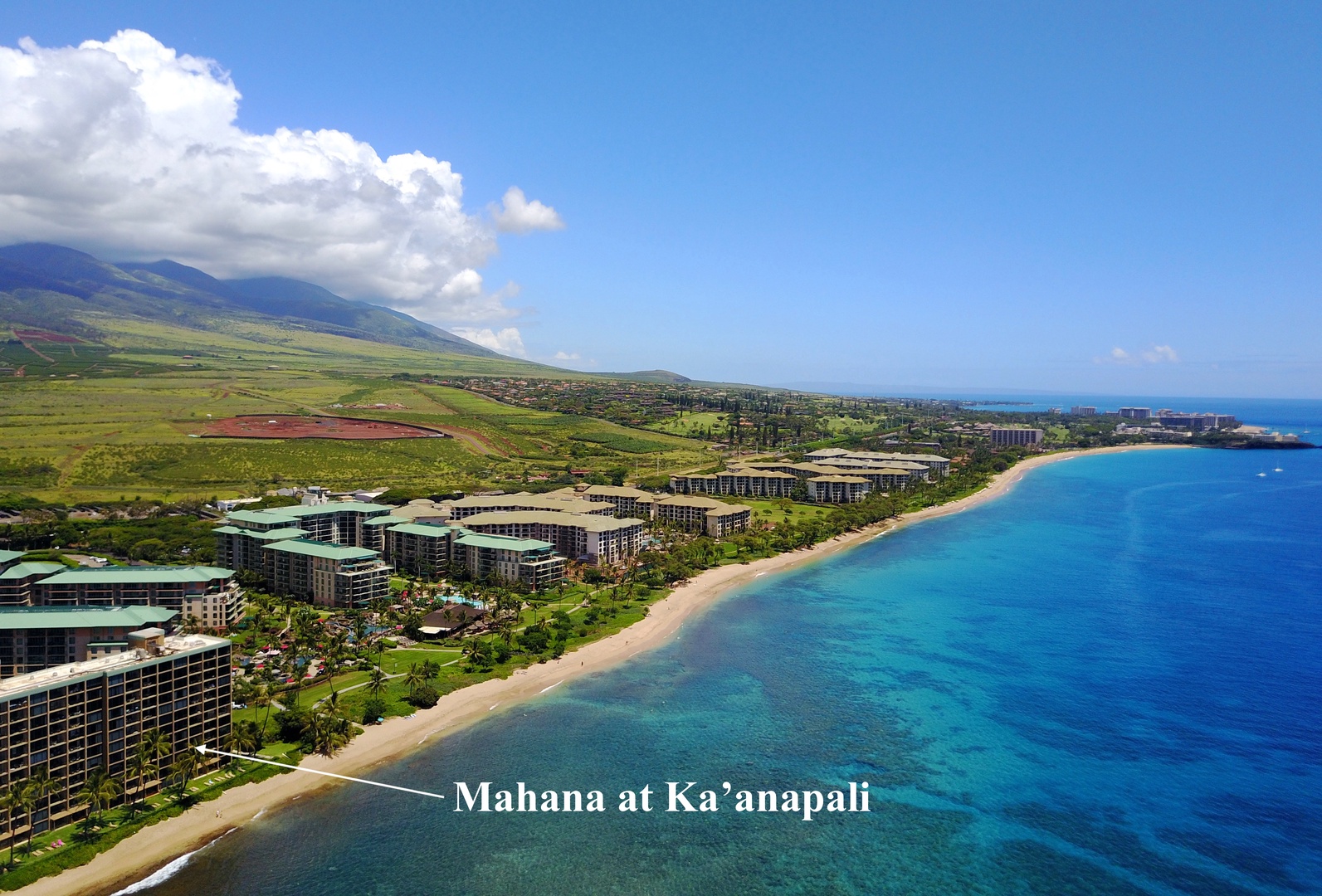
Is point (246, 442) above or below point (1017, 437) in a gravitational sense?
below

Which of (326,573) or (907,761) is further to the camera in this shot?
(326,573)

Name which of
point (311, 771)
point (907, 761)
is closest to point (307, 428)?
point (311, 771)

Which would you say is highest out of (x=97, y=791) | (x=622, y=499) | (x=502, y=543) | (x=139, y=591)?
(x=622, y=499)

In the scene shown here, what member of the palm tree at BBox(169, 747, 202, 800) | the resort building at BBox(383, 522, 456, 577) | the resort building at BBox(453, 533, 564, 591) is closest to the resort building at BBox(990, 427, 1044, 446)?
the resort building at BBox(453, 533, 564, 591)

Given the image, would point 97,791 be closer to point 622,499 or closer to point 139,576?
point 139,576

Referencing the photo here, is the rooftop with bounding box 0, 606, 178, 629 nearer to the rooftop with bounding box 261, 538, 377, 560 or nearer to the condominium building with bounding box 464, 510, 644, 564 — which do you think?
the rooftop with bounding box 261, 538, 377, 560

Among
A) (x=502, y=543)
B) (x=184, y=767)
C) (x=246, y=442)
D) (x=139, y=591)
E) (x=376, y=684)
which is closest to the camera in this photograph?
(x=184, y=767)

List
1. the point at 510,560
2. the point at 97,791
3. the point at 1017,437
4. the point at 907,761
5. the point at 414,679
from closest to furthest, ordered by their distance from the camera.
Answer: the point at 97,791 → the point at 907,761 → the point at 414,679 → the point at 510,560 → the point at 1017,437
